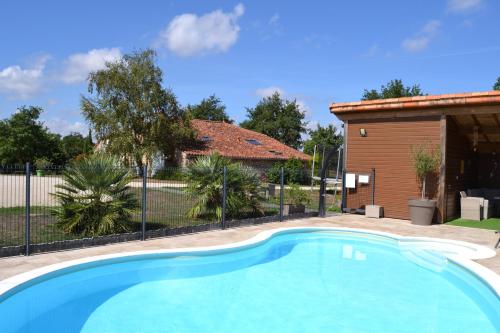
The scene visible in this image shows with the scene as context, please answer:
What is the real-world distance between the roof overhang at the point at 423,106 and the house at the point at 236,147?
1583cm

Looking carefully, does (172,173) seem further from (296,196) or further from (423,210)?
(423,210)

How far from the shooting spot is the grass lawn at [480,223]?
11715mm

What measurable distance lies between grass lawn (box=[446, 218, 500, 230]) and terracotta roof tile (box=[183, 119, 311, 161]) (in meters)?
19.5

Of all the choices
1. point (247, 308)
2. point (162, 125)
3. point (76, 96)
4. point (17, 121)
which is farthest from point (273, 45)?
point (17, 121)

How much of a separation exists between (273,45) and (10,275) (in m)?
15.2

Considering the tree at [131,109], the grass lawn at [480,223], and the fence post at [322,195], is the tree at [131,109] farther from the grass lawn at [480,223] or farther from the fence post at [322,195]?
the grass lawn at [480,223]

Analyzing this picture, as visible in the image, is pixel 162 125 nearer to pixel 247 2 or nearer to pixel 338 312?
pixel 247 2

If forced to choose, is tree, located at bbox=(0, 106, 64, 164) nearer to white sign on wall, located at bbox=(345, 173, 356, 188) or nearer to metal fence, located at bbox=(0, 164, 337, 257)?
metal fence, located at bbox=(0, 164, 337, 257)

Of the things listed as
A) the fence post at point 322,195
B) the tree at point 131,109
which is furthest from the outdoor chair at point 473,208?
the tree at point 131,109

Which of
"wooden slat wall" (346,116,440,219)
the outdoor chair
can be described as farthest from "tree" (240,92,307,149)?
the outdoor chair

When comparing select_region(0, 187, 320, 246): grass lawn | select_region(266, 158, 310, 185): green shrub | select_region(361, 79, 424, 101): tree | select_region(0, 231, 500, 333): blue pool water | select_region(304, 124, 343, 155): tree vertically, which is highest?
select_region(361, 79, 424, 101): tree

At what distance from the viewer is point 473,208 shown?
12.9 m

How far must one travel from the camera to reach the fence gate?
13716 millimetres

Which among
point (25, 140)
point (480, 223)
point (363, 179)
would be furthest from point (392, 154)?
point (25, 140)
